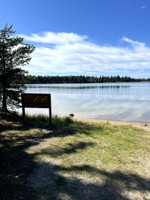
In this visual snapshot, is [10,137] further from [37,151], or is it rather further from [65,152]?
[65,152]

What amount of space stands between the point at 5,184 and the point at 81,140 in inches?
138

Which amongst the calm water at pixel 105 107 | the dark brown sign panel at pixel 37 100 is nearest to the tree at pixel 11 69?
the dark brown sign panel at pixel 37 100

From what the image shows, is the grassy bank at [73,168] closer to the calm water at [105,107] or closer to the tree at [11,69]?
the tree at [11,69]

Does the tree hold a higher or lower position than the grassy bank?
higher

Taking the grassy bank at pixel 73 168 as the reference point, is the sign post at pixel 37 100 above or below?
above

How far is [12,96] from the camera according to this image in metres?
10.4

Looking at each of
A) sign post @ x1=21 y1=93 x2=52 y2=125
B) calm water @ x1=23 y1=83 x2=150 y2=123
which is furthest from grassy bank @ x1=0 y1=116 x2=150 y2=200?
calm water @ x1=23 y1=83 x2=150 y2=123

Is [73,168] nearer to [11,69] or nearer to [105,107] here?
[11,69]

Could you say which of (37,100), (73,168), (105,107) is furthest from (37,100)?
(105,107)

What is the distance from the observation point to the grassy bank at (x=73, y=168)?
3.06 meters

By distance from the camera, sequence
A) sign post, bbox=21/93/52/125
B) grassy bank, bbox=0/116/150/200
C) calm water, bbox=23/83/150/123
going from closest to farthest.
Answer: grassy bank, bbox=0/116/150/200
sign post, bbox=21/93/52/125
calm water, bbox=23/83/150/123

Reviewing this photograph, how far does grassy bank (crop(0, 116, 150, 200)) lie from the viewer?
10.0 feet

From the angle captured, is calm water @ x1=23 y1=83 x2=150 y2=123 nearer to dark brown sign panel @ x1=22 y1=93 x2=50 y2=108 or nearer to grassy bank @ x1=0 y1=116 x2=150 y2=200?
dark brown sign panel @ x1=22 y1=93 x2=50 y2=108

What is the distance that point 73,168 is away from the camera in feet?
13.0
